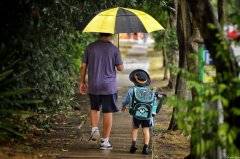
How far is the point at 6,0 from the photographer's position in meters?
7.03

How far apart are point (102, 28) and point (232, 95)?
10.2 feet

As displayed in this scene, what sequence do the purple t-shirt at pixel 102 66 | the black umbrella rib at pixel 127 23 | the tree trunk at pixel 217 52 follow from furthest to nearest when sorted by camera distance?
the black umbrella rib at pixel 127 23
the purple t-shirt at pixel 102 66
the tree trunk at pixel 217 52

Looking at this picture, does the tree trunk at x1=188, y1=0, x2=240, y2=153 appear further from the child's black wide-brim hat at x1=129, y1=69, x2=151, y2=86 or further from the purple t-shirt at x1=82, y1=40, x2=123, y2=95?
the purple t-shirt at x1=82, y1=40, x2=123, y2=95

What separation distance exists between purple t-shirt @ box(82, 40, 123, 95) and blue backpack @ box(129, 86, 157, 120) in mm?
387

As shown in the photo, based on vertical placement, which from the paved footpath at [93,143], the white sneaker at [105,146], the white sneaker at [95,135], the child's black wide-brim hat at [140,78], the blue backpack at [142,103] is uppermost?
the child's black wide-brim hat at [140,78]

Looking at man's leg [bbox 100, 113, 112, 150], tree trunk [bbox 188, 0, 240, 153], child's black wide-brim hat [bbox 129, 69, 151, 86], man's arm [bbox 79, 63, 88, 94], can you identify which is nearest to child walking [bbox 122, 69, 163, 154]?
child's black wide-brim hat [bbox 129, 69, 151, 86]

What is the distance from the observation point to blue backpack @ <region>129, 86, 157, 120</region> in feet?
23.1

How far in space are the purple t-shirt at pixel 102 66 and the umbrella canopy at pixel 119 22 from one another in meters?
0.25

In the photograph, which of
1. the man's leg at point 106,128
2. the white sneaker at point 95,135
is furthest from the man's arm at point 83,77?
the white sneaker at point 95,135

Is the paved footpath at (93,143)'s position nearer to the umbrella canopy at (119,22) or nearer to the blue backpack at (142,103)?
the blue backpack at (142,103)

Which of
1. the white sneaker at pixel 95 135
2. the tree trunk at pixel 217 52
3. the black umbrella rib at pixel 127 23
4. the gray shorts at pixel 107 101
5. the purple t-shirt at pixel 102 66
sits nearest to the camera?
the tree trunk at pixel 217 52

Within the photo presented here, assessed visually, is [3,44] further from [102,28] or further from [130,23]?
[130,23]

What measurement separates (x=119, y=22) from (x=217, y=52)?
288 centimetres

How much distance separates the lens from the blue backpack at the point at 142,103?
705 centimetres
